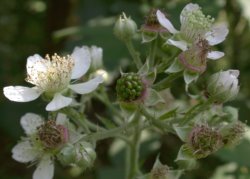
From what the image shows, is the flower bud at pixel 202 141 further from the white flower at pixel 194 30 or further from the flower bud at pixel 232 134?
the white flower at pixel 194 30

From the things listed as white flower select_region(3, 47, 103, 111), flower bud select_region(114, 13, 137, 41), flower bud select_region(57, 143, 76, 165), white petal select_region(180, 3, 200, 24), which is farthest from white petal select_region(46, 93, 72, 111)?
white petal select_region(180, 3, 200, 24)

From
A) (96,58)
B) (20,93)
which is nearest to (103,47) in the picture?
(96,58)

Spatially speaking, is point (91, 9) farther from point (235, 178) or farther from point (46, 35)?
point (235, 178)

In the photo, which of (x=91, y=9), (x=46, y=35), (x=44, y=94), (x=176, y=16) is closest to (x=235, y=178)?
(x=176, y=16)

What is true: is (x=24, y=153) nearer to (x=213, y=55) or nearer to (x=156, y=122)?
(x=156, y=122)

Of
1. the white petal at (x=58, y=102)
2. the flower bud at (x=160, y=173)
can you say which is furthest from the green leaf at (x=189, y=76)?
the white petal at (x=58, y=102)

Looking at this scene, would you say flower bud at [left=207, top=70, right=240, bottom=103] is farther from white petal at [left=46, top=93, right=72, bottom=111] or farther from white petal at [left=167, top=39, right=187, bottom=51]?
white petal at [left=46, top=93, right=72, bottom=111]
